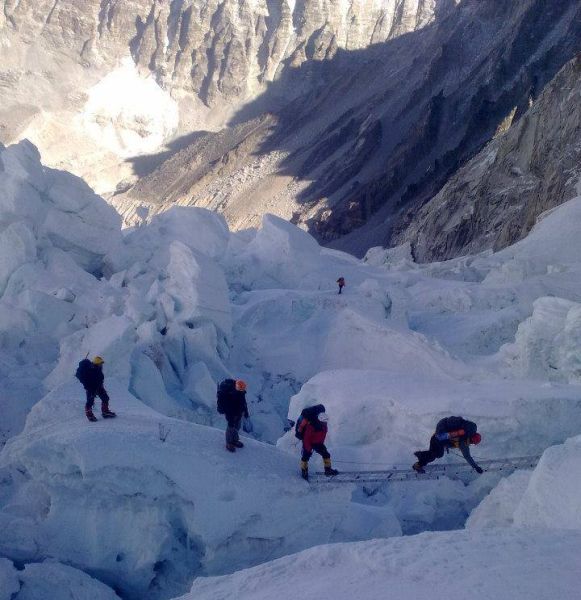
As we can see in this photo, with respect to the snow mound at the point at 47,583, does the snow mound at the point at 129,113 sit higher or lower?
higher

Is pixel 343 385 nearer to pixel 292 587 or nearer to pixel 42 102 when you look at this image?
pixel 292 587

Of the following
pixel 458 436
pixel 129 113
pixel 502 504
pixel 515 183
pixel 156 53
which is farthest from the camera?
pixel 156 53

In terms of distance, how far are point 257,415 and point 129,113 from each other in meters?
73.2

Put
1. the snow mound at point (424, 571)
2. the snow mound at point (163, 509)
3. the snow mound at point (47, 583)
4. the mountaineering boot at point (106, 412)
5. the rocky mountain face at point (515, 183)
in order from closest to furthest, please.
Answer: the snow mound at point (424, 571) < the snow mound at point (47, 583) < the snow mound at point (163, 509) < the mountaineering boot at point (106, 412) < the rocky mountain face at point (515, 183)

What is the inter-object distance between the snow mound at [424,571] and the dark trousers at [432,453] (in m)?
1.80

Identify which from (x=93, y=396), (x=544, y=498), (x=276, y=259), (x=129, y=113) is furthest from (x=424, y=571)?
(x=129, y=113)

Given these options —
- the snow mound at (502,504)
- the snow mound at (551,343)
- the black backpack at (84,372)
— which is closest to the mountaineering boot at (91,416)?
the black backpack at (84,372)

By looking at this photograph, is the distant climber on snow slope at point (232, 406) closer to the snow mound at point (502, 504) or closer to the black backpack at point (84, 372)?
the black backpack at point (84, 372)

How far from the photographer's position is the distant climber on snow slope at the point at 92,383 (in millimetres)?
6875

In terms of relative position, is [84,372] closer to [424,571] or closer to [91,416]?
[91,416]

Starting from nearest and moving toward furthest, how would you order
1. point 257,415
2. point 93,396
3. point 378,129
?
point 93,396 < point 257,415 < point 378,129

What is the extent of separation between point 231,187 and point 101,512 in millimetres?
55544

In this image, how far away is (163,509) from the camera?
6.38 meters

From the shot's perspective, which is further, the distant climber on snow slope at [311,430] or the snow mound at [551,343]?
the snow mound at [551,343]
